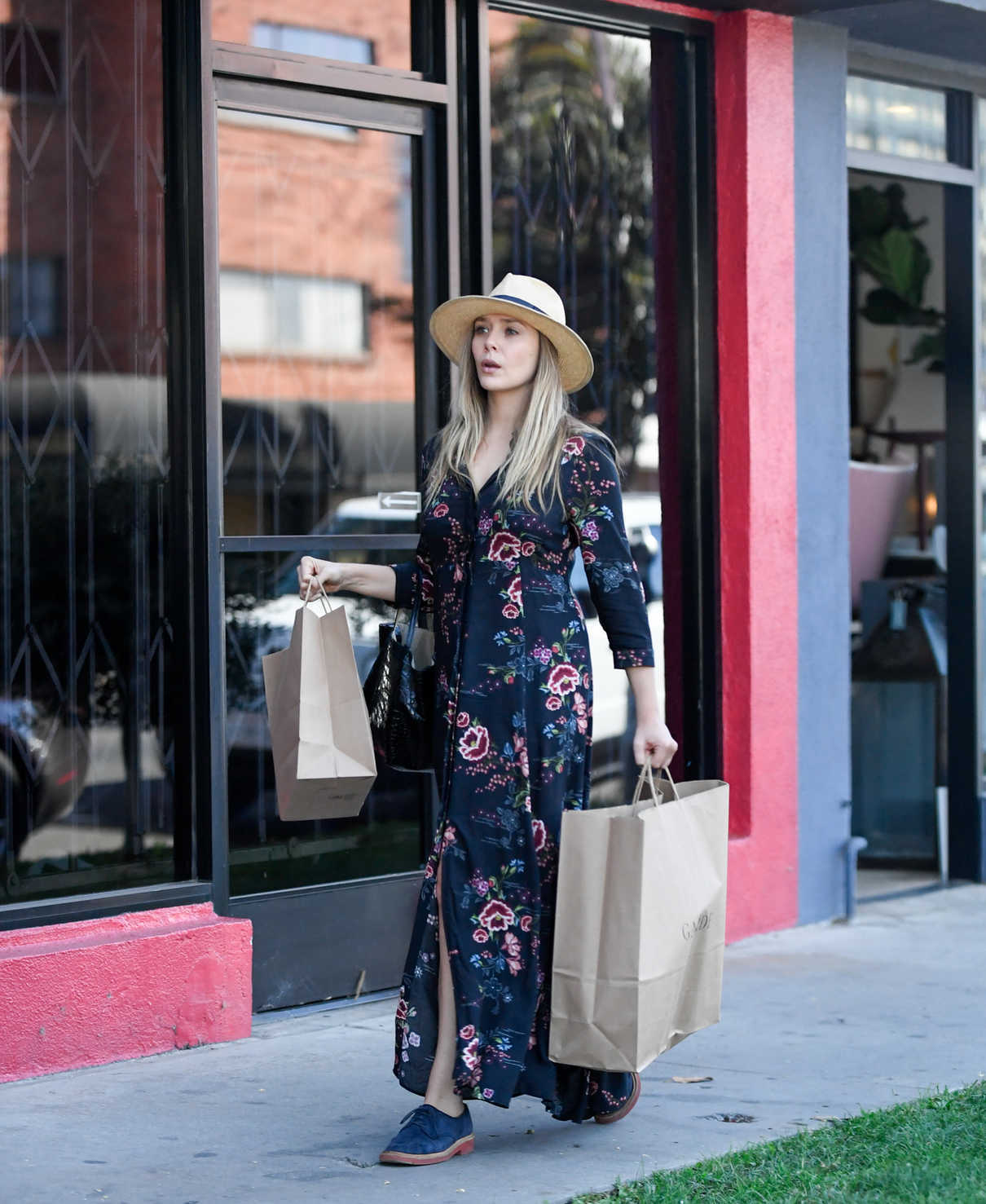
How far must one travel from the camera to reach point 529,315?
413 centimetres

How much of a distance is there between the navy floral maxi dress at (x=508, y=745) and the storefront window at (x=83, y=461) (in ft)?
4.96

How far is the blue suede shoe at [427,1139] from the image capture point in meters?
4.04

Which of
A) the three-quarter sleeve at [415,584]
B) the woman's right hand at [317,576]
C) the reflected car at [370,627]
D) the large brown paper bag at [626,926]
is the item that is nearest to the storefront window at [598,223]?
the reflected car at [370,627]

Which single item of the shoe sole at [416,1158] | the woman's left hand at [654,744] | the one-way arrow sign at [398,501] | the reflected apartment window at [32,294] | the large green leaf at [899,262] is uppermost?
the large green leaf at [899,262]

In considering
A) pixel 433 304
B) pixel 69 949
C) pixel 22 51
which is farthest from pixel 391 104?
pixel 69 949

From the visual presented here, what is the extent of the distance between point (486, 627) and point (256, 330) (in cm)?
198

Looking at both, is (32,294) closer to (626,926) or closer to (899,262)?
(626,926)

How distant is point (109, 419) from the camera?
534 cm

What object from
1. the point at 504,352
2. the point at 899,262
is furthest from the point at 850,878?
the point at 504,352

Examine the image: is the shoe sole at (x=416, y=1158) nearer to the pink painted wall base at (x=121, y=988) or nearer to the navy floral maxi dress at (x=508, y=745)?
the navy floral maxi dress at (x=508, y=745)

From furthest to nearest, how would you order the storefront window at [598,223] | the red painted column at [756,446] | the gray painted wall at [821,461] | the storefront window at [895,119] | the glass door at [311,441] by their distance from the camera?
the storefront window at [895,119] < the gray painted wall at [821,461] < the red painted column at [756,446] < the storefront window at [598,223] < the glass door at [311,441]

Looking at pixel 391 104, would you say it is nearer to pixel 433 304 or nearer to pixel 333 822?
pixel 433 304

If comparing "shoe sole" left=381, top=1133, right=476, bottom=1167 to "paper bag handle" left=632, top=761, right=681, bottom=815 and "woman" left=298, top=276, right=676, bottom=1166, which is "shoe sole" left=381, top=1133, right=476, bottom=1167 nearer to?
"woman" left=298, top=276, right=676, bottom=1166

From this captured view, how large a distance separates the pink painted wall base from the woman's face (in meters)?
1.91
